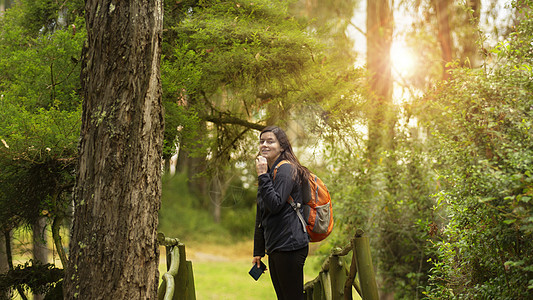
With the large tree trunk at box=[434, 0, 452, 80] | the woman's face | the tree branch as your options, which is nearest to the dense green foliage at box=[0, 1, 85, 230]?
the woman's face

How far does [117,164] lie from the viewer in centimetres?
326

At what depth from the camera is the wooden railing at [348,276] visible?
149 inches

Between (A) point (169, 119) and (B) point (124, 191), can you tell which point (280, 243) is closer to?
(B) point (124, 191)

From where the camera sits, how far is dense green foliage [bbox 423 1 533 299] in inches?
120

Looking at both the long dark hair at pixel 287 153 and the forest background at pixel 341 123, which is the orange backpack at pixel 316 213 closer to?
the long dark hair at pixel 287 153

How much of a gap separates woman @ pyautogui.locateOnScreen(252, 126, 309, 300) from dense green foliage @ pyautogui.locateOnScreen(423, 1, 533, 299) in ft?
3.92

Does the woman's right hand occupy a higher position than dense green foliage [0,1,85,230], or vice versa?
dense green foliage [0,1,85,230]

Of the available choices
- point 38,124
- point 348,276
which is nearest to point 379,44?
point 38,124

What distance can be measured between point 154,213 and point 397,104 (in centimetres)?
714

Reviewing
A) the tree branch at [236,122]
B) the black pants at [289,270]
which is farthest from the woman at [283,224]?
the tree branch at [236,122]

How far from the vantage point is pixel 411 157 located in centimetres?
900

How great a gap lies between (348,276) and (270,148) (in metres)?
1.30

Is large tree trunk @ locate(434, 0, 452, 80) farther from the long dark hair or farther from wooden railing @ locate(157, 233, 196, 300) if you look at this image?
wooden railing @ locate(157, 233, 196, 300)

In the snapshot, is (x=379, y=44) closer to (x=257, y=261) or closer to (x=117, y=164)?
(x=257, y=261)
